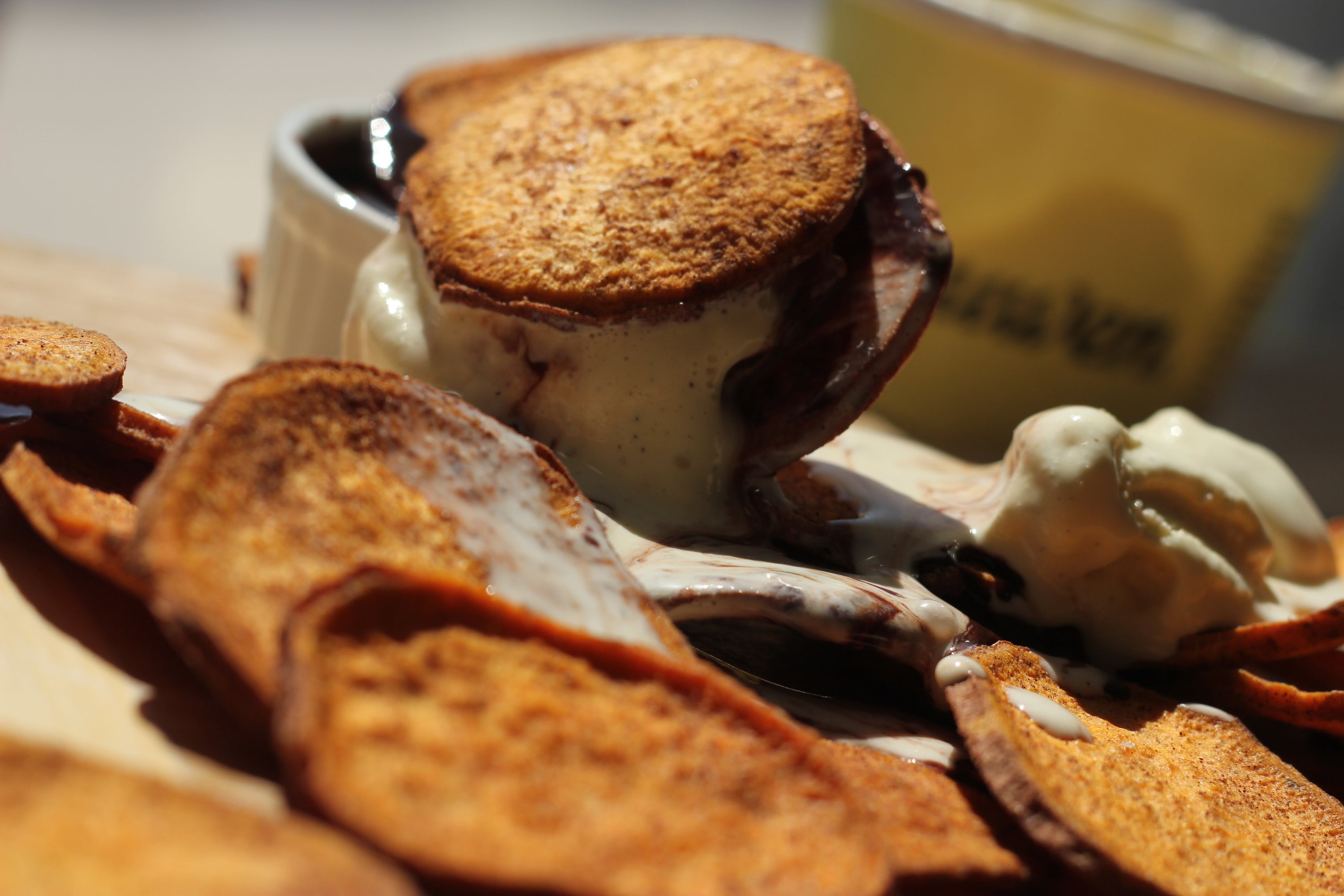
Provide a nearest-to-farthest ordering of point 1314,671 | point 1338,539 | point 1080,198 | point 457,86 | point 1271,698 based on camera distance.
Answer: point 1271,698 < point 1314,671 < point 1338,539 < point 457,86 < point 1080,198

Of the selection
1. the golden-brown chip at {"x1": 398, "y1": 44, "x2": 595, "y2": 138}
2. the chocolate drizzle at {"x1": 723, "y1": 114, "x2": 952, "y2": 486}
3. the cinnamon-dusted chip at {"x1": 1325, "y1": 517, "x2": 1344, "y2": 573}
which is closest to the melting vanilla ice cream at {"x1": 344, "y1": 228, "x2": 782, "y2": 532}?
the chocolate drizzle at {"x1": 723, "y1": 114, "x2": 952, "y2": 486}

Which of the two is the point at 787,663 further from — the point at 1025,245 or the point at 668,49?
the point at 1025,245

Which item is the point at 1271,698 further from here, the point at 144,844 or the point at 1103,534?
the point at 144,844

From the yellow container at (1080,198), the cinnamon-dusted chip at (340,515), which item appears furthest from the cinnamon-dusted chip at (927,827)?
the yellow container at (1080,198)

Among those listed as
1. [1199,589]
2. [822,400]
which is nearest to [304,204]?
[822,400]

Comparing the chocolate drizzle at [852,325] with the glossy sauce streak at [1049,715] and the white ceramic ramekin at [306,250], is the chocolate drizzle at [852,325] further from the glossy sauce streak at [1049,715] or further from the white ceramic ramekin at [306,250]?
the white ceramic ramekin at [306,250]

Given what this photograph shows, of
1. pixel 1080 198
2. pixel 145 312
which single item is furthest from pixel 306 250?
pixel 1080 198
